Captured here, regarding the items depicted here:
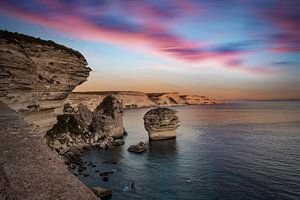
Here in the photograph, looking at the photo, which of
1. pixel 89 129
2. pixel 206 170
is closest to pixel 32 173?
pixel 206 170

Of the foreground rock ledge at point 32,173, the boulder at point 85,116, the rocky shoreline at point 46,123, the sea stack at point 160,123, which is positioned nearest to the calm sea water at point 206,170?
→ the rocky shoreline at point 46,123

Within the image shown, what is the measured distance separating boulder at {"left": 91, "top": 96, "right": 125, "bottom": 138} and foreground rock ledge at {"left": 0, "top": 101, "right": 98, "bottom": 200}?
70304 mm

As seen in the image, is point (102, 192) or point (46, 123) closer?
point (102, 192)

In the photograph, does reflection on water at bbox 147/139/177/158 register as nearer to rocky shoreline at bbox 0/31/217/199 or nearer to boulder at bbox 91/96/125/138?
rocky shoreline at bbox 0/31/217/199

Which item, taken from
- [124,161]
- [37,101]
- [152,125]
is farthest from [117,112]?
[37,101]

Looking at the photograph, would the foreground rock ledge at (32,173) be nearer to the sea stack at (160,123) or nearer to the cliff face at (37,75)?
the cliff face at (37,75)

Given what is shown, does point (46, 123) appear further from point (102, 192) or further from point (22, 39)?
point (102, 192)

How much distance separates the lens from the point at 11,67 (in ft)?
133

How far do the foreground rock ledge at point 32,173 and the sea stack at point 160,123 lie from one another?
66318 mm

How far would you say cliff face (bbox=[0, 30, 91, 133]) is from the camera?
133 ft

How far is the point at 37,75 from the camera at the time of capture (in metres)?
46.8

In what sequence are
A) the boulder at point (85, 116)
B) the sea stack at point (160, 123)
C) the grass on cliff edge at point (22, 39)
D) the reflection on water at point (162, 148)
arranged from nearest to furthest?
the grass on cliff edge at point (22, 39) < the reflection on water at point (162, 148) < the sea stack at point (160, 123) < the boulder at point (85, 116)

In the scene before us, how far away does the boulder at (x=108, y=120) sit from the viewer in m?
88.9

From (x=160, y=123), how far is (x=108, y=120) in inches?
644
